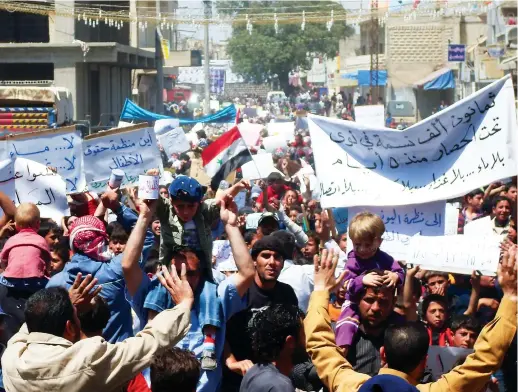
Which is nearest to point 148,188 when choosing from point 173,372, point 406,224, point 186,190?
point 186,190

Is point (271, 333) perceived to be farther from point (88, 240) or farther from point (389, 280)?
point (88, 240)

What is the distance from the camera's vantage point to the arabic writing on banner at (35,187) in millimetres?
8828

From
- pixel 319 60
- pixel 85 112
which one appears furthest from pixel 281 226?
pixel 319 60

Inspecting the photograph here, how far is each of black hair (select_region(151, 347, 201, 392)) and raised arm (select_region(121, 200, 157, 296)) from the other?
3.96 ft

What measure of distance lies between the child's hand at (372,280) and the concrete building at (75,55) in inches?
1168

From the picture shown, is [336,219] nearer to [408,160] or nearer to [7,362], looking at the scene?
[408,160]

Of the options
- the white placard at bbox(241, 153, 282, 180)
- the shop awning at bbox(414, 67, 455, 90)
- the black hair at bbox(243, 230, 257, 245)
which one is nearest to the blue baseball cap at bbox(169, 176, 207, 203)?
the black hair at bbox(243, 230, 257, 245)

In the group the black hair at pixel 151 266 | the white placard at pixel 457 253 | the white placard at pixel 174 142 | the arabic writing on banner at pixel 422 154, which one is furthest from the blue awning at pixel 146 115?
the white placard at pixel 457 253

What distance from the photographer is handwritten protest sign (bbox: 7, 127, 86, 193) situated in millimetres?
9836

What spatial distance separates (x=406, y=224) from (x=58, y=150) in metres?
4.11

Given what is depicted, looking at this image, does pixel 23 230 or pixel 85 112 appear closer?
pixel 23 230

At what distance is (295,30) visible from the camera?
314ft

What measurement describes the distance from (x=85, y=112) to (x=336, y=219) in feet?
100

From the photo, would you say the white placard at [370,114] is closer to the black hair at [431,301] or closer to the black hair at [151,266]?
the black hair at [151,266]
